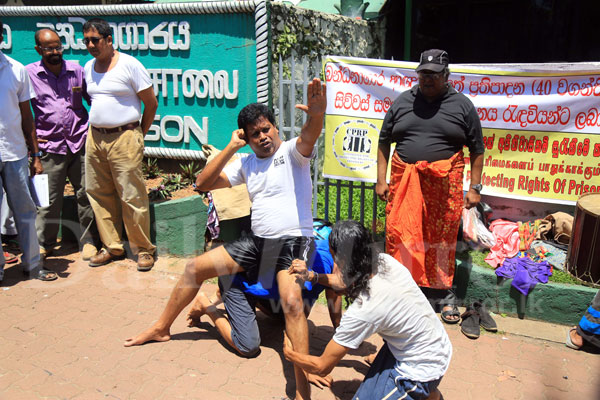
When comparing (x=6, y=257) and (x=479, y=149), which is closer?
(x=479, y=149)

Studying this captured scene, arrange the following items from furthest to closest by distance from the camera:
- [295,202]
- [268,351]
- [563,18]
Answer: [563,18]
[268,351]
[295,202]

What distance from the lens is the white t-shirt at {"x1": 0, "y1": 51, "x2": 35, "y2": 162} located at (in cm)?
450

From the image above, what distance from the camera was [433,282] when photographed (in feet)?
13.4

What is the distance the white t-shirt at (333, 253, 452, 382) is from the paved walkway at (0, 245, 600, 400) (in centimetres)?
75

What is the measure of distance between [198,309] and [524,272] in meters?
2.47

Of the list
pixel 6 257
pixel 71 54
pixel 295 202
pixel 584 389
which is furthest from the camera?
pixel 71 54

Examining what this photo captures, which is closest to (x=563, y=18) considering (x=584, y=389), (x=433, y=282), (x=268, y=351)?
(x=433, y=282)

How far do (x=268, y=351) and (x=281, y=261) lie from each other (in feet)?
2.41

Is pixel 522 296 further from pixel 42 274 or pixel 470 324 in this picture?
pixel 42 274

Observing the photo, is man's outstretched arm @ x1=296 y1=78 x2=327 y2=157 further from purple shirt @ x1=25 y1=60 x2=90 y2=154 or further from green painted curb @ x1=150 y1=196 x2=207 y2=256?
purple shirt @ x1=25 y1=60 x2=90 y2=154

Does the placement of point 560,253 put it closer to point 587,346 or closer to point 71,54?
point 587,346

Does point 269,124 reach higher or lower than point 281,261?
higher

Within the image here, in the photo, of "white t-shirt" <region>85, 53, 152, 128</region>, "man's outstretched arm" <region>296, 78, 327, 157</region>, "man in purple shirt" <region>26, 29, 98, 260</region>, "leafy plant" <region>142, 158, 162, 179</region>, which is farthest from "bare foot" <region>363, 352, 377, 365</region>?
"leafy plant" <region>142, 158, 162, 179</region>

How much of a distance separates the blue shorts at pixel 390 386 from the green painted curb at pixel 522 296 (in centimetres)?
171
